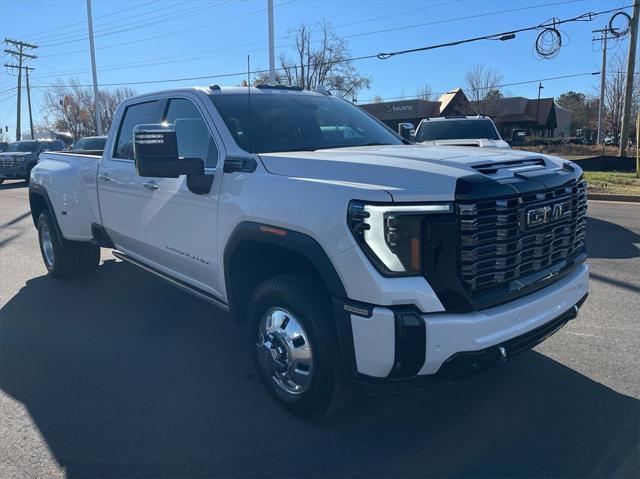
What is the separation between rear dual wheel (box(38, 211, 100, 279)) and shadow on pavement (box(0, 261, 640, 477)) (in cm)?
179

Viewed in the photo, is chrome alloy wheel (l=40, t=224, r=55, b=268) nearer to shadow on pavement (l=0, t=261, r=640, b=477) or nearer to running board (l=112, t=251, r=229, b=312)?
running board (l=112, t=251, r=229, b=312)

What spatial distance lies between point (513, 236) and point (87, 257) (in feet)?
17.6

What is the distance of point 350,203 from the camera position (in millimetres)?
2570

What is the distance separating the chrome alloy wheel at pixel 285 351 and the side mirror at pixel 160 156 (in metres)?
1.07

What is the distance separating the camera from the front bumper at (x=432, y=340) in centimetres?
244

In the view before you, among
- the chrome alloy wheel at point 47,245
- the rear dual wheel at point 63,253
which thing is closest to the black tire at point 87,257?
the rear dual wheel at point 63,253

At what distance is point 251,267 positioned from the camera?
3453 millimetres

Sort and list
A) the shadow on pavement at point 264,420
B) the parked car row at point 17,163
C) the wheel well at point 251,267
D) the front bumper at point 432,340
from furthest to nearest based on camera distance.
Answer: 1. the parked car row at point 17,163
2. the wheel well at point 251,267
3. the shadow on pavement at point 264,420
4. the front bumper at point 432,340

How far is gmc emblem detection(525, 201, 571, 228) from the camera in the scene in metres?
2.71

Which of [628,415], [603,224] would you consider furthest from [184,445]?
[603,224]

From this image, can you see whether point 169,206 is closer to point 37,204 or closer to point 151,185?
point 151,185

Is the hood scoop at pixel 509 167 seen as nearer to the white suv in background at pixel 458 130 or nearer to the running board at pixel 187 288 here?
the running board at pixel 187 288

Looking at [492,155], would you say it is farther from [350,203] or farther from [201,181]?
[201,181]

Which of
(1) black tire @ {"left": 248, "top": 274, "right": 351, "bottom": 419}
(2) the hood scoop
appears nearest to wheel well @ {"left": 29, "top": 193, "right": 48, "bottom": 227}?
(1) black tire @ {"left": 248, "top": 274, "right": 351, "bottom": 419}
